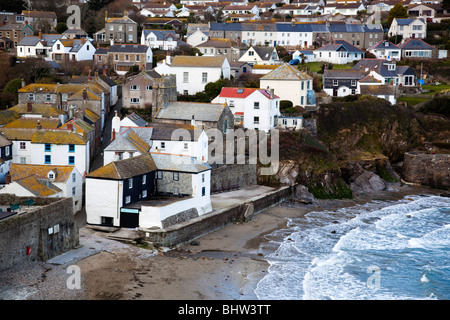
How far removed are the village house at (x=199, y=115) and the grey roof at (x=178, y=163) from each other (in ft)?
30.9

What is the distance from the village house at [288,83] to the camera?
55.3 metres

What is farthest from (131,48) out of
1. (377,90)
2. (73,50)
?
(377,90)

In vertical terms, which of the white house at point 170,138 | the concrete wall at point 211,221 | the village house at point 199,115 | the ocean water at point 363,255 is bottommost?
the ocean water at point 363,255

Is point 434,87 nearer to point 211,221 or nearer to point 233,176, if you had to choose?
point 233,176

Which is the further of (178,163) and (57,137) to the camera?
(57,137)

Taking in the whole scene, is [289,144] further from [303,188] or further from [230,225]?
[230,225]

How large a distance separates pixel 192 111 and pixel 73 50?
23.7 m

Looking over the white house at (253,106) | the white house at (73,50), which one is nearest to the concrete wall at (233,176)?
the white house at (253,106)

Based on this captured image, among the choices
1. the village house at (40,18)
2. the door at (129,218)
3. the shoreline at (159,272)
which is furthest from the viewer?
the village house at (40,18)

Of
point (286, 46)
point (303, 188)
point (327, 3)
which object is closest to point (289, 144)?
point (303, 188)

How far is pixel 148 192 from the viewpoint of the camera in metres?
36.8

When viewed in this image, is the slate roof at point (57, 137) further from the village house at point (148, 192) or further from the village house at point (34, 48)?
the village house at point (34, 48)

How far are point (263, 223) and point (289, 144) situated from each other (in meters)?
10.4

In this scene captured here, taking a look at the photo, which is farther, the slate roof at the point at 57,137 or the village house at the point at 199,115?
the village house at the point at 199,115
